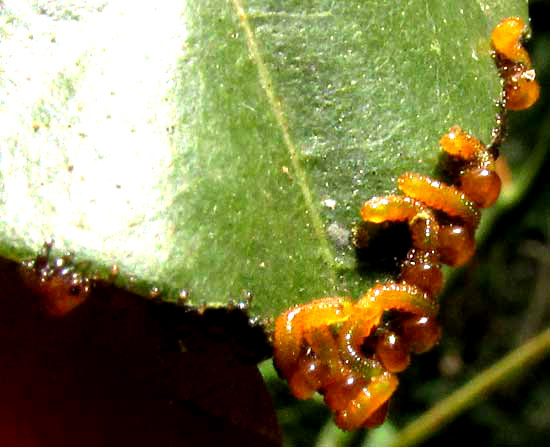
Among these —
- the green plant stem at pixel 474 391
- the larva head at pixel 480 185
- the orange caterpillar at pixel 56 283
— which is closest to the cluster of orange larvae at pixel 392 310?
the larva head at pixel 480 185

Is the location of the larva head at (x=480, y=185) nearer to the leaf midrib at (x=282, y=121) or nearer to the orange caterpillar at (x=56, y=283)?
the leaf midrib at (x=282, y=121)

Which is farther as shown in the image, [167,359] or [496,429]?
[496,429]

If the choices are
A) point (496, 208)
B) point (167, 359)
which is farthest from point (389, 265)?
point (496, 208)

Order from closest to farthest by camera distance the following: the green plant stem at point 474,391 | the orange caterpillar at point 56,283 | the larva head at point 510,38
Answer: the orange caterpillar at point 56,283 → the larva head at point 510,38 → the green plant stem at point 474,391

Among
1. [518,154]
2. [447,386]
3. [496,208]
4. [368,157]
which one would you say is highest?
[368,157]

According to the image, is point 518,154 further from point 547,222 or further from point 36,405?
Result: point 36,405

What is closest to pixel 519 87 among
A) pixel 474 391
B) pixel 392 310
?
pixel 392 310

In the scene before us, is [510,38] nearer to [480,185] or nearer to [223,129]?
[480,185]
